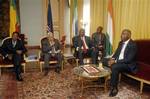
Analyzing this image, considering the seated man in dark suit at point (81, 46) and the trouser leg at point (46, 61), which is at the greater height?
the seated man in dark suit at point (81, 46)

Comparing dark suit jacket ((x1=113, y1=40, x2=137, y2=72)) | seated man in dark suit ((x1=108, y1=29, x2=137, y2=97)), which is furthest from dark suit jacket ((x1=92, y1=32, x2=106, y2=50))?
dark suit jacket ((x1=113, y1=40, x2=137, y2=72))

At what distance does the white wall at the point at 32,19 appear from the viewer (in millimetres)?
9555

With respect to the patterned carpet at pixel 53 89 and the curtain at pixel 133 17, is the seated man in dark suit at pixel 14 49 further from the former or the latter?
the curtain at pixel 133 17

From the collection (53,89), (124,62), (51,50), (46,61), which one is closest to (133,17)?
(124,62)

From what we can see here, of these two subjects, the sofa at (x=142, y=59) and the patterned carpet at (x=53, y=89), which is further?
the sofa at (x=142, y=59)

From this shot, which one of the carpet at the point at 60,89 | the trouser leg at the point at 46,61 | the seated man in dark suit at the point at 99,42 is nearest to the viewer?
the carpet at the point at 60,89

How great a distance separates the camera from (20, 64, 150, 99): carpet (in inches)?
185

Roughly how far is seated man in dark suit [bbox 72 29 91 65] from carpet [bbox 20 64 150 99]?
2.50 ft

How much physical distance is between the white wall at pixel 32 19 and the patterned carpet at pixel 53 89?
12.8 ft

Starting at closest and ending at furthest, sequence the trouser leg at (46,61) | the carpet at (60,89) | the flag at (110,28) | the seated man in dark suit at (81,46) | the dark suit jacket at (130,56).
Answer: the carpet at (60,89) → the dark suit jacket at (130,56) → the trouser leg at (46,61) → the flag at (110,28) → the seated man in dark suit at (81,46)

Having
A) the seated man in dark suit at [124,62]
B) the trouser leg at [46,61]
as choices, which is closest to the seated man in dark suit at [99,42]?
the trouser leg at [46,61]

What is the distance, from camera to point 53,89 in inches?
201

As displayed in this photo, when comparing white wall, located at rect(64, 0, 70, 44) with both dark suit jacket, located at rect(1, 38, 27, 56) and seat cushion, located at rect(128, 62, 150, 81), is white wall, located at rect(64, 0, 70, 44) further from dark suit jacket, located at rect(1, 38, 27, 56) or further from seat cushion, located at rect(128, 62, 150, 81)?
seat cushion, located at rect(128, 62, 150, 81)

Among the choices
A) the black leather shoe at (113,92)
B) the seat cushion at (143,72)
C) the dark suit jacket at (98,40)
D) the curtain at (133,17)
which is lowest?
the black leather shoe at (113,92)
